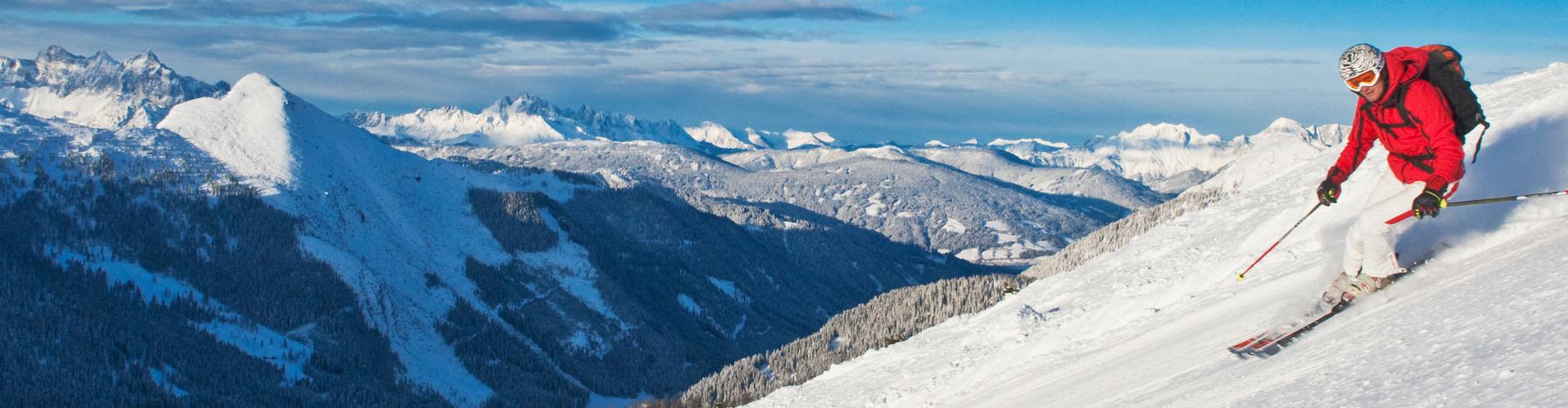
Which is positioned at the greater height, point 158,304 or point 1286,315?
point 1286,315

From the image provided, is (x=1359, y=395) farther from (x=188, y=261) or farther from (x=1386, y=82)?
(x=188, y=261)

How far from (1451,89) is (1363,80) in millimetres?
1585

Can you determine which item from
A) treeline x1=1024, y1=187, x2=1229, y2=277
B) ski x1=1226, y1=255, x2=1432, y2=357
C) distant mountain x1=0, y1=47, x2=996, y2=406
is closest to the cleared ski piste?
ski x1=1226, y1=255, x2=1432, y2=357

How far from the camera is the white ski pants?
59.9 ft

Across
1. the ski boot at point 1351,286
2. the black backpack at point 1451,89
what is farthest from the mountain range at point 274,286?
the black backpack at point 1451,89

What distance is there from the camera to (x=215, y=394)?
118688 millimetres

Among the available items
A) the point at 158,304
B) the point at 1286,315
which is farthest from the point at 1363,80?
the point at 158,304

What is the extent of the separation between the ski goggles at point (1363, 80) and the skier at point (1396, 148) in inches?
0.5

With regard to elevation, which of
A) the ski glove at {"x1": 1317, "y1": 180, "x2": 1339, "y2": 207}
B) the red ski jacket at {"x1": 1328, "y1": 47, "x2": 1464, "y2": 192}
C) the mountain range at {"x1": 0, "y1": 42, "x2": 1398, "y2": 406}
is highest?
the red ski jacket at {"x1": 1328, "y1": 47, "x2": 1464, "y2": 192}

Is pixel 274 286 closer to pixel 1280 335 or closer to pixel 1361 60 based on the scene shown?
pixel 1280 335

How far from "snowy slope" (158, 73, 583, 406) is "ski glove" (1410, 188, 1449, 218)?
139m

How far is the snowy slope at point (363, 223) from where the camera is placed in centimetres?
15762

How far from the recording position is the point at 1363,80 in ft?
60.6

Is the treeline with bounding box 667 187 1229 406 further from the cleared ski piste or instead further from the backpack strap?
the backpack strap
